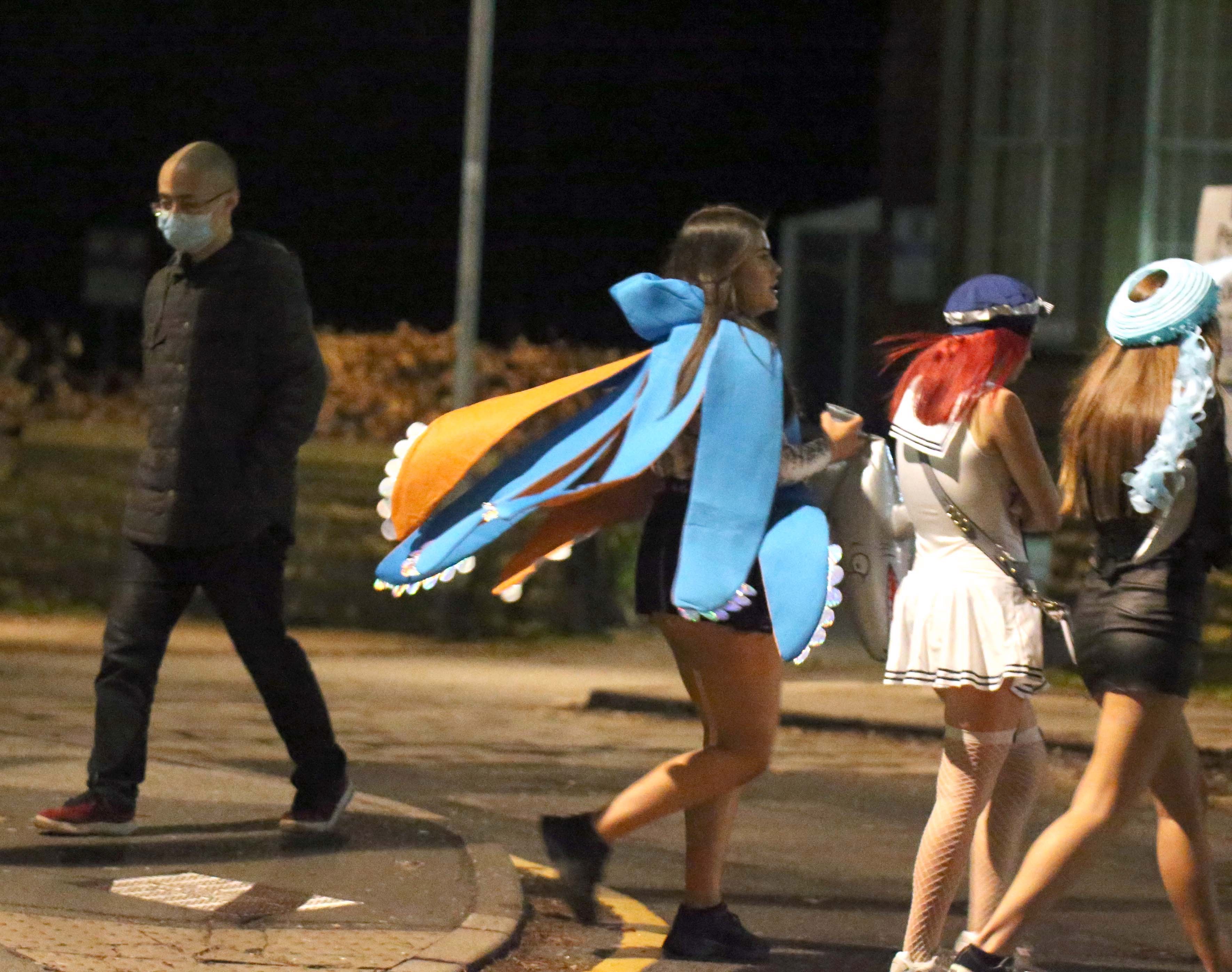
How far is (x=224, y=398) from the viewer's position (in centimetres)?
697

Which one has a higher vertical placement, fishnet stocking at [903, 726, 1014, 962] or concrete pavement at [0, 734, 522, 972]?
fishnet stocking at [903, 726, 1014, 962]

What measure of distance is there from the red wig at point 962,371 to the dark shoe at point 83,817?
111 inches

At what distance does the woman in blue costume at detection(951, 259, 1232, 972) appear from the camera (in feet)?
17.2

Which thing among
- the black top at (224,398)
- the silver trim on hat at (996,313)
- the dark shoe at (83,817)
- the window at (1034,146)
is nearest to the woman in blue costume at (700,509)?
the silver trim on hat at (996,313)

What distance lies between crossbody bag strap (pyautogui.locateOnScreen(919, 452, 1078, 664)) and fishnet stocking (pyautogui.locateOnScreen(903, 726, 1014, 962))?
0.31 m

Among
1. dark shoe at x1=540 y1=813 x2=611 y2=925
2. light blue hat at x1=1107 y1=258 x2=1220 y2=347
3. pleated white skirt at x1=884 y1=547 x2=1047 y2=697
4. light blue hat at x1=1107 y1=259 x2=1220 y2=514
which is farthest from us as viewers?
dark shoe at x1=540 y1=813 x2=611 y2=925

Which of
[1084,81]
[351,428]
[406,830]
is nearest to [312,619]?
[351,428]

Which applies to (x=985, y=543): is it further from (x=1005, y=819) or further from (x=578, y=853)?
(x=578, y=853)

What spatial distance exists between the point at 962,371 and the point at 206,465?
242cm

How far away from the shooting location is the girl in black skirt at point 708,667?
5664mm

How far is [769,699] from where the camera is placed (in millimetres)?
5805

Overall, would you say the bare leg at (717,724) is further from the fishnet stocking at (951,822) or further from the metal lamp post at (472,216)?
the metal lamp post at (472,216)

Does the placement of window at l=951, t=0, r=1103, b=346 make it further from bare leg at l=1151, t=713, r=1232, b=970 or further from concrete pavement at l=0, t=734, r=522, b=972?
bare leg at l=1151, t=713, r=1232, b=970

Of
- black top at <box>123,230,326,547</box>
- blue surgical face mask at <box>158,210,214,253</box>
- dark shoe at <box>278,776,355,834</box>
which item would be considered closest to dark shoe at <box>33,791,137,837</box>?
dark shoe at <box>278,776,355,834</box>
